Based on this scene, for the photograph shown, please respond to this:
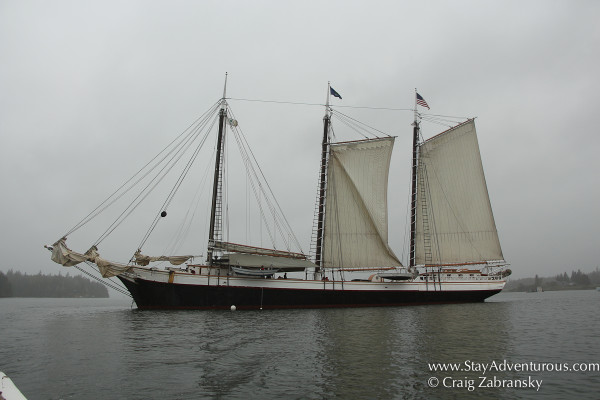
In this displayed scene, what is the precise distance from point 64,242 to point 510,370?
115 feet

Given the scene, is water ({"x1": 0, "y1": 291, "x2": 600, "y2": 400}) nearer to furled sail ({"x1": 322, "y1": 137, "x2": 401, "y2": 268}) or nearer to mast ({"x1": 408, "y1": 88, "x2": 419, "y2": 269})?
furled sail ({"x1": 322, "y1": 137, "x2": 401, "y2": 268})

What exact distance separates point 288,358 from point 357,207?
30.2m

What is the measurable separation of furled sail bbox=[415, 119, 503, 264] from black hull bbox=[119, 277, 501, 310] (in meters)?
7.88

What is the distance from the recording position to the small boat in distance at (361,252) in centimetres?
3525

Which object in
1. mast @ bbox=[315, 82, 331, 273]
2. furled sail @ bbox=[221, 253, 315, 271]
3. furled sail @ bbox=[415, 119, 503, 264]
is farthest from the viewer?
furled sail @ bbox=[415, 119, 503, 264]

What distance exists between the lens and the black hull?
34781 millimetres

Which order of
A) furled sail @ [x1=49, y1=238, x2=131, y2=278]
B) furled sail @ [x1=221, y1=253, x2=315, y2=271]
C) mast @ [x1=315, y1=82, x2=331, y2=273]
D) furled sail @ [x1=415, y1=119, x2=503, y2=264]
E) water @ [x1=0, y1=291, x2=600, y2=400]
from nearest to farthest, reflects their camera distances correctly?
water @ [x1=0, y1=291, x2=600, y2=400] → furled sail @ [x1=49, y1=238, x2=131, y2=278] → furled sail @ [x1=221, y1=253, x2=315, y2=271] → mast @ [x1=315, y1=82, x2=331, y2=273] → furled sail @ [x1=415, y1=119, x2=503, y2=264]

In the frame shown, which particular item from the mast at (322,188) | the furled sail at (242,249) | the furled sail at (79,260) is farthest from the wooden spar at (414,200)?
the furled sail at (79,260)

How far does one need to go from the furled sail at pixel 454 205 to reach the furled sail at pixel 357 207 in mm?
6360

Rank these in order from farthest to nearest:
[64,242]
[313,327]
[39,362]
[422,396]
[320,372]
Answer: [64,242], [313,327], [39,362], [320,372], [422,396]

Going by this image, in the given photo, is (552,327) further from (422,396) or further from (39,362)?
(39,362)

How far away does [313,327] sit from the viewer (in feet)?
80.5

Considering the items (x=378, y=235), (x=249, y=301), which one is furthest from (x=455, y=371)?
(x=378, y=235)

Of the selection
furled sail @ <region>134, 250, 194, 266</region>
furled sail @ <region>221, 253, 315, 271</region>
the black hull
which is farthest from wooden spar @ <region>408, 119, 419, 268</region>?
furled sail @ <region>134, 250, 194, 266</region>
